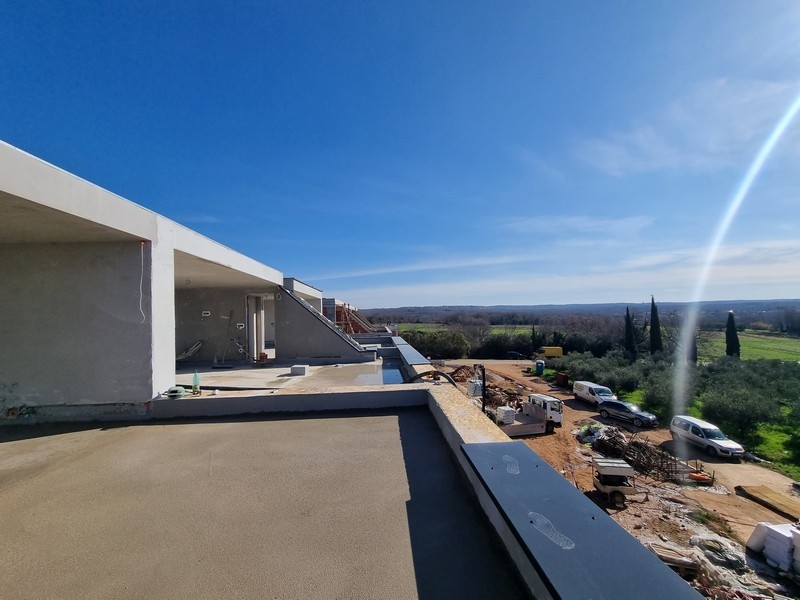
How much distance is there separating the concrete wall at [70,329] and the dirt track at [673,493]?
9.76 meters

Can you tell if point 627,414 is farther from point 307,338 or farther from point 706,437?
point 307,338

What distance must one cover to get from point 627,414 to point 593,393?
247cm

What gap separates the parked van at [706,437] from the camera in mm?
12539

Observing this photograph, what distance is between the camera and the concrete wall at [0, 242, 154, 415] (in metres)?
→ 3.86

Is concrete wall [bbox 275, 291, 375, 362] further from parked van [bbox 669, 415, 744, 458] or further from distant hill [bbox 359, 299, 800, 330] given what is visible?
distant hill [bbox 359, 299, 800, 330]

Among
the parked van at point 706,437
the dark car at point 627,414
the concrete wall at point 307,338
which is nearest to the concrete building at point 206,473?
the concrete wall at point 307,338

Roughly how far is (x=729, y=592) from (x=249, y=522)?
8.38 meters

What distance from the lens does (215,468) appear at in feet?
8.51

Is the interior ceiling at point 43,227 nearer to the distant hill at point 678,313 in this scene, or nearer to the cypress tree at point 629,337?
the cypress tree at point 629,337

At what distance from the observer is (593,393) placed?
1870 centimetres

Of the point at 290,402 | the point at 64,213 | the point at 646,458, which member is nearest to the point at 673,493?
the point at 646,458

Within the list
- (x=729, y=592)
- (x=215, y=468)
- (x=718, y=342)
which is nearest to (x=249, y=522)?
(x=215, y=468)

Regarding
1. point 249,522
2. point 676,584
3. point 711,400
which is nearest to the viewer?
point 676,584

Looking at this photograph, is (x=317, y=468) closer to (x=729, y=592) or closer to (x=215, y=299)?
(x=729, y=592)
